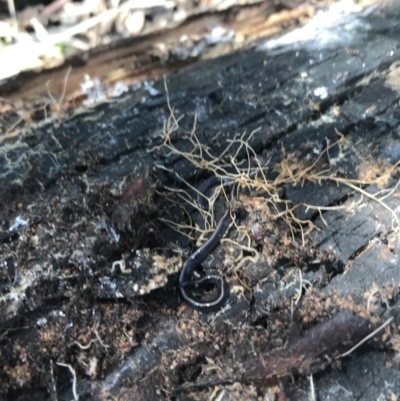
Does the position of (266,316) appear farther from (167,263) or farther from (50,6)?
(50,6)

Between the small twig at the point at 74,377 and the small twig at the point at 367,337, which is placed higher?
the small twig at the point at 74,377

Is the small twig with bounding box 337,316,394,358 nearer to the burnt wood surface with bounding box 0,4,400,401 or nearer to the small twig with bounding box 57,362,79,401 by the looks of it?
the burnt wood surface with bounding box 0,4,400,401

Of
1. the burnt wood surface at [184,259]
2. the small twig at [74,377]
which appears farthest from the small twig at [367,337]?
the small twig at [74,377]

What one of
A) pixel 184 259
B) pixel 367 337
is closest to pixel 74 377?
pixel 184 259

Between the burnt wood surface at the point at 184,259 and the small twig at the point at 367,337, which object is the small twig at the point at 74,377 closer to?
the burnt wood surface at the point at 184,259

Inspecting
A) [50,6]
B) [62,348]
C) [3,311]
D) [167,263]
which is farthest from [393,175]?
[50,6]

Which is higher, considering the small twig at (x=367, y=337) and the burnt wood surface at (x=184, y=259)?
the burnt wood surface at (x=184, y=259)

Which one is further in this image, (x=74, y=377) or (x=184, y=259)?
(x=184, y=259)

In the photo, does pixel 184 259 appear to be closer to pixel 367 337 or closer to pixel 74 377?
pixel 74 377

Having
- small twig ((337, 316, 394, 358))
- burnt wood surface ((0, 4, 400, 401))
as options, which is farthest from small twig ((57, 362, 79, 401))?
small twig ((337, 316, 394, 358))
